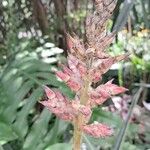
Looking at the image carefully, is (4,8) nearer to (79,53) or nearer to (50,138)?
(50,138)

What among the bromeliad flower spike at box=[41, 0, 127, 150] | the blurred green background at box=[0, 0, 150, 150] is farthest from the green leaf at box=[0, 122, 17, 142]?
the bromeliad flower spike at box=[41, 0, 127, 150]

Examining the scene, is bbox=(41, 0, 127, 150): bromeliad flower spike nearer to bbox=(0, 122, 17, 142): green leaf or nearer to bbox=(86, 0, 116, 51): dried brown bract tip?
bbox=(86, 0, 116, 51): dried brown bract tip

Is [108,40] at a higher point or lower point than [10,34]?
lower

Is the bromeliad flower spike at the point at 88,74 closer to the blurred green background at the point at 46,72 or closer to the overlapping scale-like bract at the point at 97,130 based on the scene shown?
the overlapping scale-like bract at the point at 97,130

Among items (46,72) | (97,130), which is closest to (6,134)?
(46,72)

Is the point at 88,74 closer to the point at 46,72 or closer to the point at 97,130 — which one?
the point at 97,130

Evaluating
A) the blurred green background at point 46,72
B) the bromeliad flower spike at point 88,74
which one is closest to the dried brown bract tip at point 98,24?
the bromeliad flower spike at point 88,74

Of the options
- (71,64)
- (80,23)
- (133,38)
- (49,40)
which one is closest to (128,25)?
(133,38)
